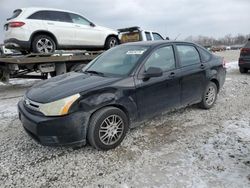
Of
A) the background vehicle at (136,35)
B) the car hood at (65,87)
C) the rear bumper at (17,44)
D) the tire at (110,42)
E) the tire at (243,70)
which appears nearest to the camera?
the car hood at (65,87)

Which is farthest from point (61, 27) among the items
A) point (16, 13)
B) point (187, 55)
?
point (187, 55)

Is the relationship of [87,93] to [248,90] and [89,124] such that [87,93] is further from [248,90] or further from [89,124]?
[248,90]

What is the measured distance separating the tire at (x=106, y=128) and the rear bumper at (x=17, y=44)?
16.8ft

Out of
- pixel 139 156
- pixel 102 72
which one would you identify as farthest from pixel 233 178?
pixel 102 72

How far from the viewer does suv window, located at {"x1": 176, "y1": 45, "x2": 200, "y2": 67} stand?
475cm

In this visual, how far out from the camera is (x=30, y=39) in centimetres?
761

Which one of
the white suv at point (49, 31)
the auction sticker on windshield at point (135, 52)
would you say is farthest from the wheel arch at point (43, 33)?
the auction sticker on windshield at point (135, 52)

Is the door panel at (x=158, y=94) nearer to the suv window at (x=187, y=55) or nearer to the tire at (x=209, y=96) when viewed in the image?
the suv window at (x=187, y=55)

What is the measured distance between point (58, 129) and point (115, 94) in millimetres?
937

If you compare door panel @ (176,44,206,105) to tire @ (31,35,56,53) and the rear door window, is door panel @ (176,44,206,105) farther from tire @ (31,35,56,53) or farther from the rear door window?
the rear door window

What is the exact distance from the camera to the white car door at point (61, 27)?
8.13 meters

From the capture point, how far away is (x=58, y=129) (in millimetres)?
3250

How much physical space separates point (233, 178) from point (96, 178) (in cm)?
160

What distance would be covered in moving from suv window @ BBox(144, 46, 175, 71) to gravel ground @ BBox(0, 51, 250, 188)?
1079 mm
